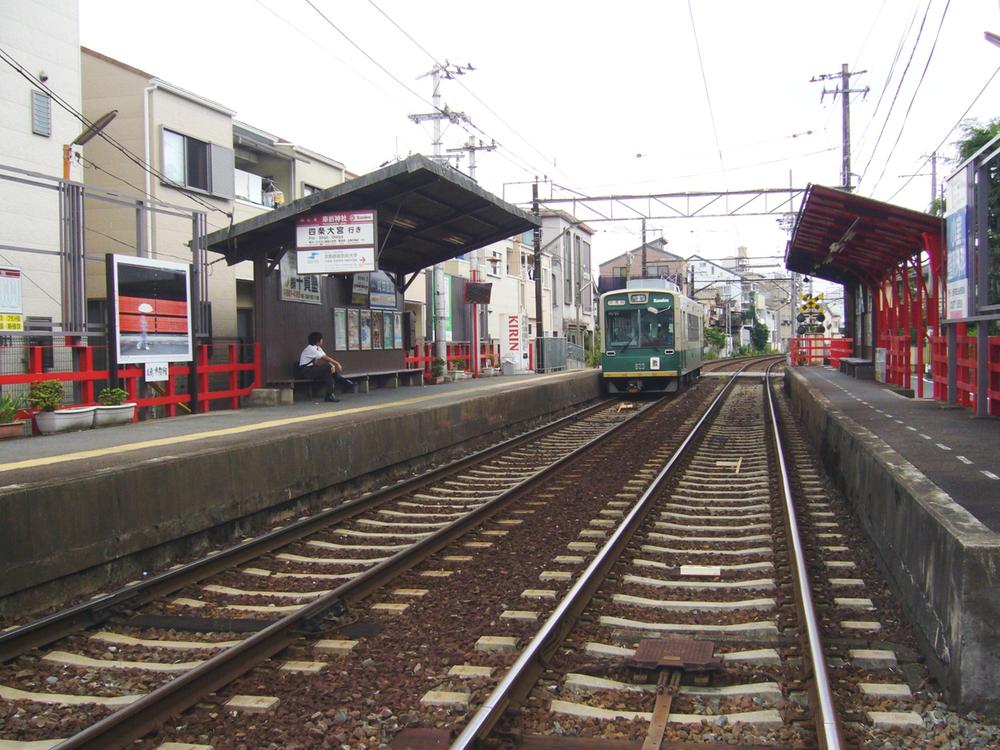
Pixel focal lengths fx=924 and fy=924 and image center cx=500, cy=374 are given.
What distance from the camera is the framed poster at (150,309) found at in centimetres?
1202

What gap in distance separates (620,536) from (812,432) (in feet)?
31.3

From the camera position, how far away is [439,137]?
26.4 m

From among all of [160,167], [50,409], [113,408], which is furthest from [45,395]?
[160,167]

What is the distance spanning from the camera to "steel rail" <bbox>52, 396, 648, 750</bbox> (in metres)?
4.05

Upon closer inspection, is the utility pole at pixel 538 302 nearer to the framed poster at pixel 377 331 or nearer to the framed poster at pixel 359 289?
the framed poster at pixel 377 331

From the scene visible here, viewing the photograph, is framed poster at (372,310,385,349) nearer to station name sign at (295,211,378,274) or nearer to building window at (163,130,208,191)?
station name sign at (295,211,378,274)

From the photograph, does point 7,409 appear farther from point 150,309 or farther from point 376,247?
point 376,247

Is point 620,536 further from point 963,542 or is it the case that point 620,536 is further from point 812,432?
point 812,432

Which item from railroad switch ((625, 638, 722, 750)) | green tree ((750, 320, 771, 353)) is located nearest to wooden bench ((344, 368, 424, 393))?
railroad switch ((625, 638, 722, 750))

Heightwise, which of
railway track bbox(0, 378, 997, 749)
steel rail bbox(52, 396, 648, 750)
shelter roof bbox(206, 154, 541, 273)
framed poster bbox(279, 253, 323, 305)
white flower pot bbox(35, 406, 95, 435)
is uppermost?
shelter roof bbox(206, 154, 541, 273)

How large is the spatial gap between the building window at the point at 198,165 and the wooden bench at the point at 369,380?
6297mm

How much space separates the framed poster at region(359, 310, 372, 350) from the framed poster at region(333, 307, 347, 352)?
0.75 m

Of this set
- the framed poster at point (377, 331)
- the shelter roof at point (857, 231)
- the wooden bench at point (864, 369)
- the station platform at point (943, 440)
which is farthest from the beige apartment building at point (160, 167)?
the wooden bench at point (864, 369)

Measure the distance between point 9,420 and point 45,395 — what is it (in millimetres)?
539
